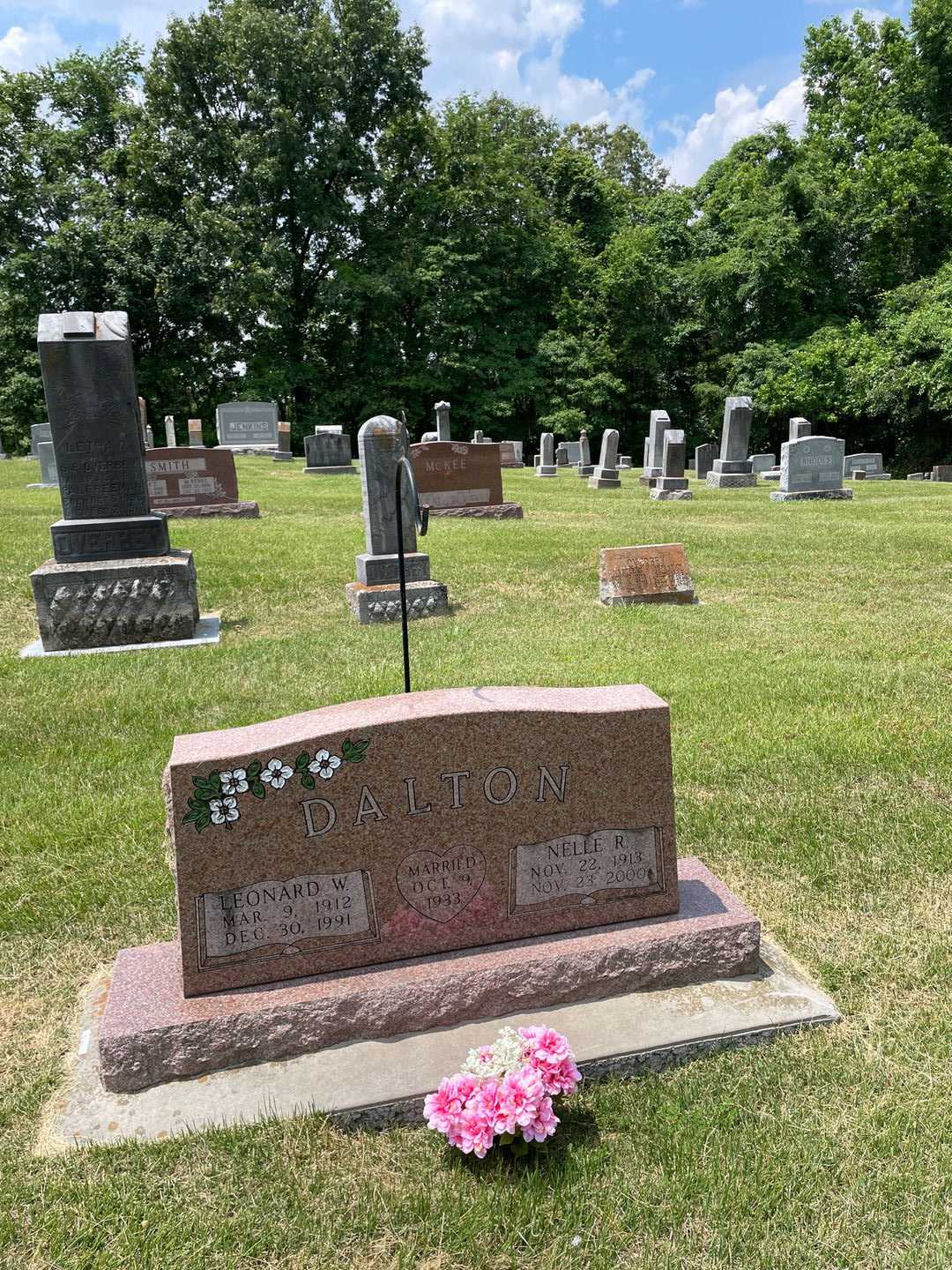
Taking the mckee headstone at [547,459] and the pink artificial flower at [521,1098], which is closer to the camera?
the pink artificial flower at [521,1098]

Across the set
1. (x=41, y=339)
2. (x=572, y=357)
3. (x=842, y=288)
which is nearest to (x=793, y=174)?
(x=842, y=288)

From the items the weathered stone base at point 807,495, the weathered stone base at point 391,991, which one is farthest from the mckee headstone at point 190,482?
the weathered stone base at point 391,991

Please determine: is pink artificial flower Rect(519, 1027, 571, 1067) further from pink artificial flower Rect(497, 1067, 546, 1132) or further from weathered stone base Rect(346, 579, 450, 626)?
weathered stone base Rect(346, 579, 450, 626)

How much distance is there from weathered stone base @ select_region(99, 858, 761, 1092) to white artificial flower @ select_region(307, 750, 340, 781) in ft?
2.28

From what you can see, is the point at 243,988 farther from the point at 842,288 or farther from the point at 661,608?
the point at 842,288

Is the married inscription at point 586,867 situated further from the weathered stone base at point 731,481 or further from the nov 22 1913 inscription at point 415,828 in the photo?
the weathered stone base at point 731,481

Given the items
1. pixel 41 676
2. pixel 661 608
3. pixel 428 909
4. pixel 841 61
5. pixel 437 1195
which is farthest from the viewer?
pixel 841 61

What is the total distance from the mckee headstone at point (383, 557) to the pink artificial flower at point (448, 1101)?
5.82m

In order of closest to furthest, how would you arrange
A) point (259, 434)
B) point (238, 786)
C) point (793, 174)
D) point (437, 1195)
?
point (437, 1195), point (238, 786), point (259, 434), point (793, 174)

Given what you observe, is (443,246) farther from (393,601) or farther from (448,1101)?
(448,1101)

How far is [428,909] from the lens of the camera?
2801mm

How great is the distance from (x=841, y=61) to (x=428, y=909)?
138ft

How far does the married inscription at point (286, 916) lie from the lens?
2.64 metres

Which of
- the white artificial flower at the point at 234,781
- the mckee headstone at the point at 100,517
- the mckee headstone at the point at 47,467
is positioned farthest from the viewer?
the mckee headstone at the point at 47,467
